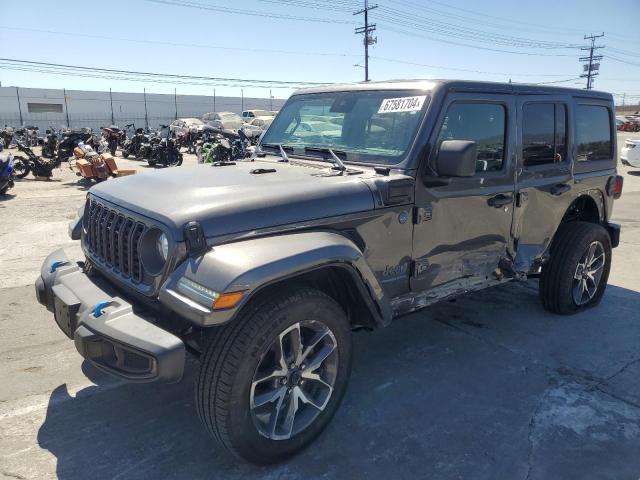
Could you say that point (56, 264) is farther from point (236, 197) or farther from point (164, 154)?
point (164, 154)

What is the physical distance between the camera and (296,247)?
100 inches

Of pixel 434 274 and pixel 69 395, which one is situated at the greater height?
pixel 434 274

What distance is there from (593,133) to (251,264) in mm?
3994

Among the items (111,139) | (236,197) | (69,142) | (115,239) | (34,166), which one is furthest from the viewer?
(111,139)

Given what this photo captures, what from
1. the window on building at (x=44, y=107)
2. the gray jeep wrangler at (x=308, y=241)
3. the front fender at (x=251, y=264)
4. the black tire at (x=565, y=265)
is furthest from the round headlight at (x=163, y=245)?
the window on building at (x=44, y=107)

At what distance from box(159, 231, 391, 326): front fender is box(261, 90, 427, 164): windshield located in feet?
3.11

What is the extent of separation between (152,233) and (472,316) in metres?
3.31

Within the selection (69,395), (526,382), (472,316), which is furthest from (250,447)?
(472,316)

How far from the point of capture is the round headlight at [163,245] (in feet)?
8.37

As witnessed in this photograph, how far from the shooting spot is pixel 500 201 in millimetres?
3812

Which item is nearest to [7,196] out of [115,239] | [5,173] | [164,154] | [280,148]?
[5,173]

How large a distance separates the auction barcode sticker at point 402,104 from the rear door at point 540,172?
1056mm

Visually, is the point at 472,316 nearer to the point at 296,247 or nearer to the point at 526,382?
the point at 526,382

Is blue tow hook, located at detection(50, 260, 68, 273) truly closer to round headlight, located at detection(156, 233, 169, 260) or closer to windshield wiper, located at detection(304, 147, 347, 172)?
round headlight, located at detection(156, 233, 169, 260)
